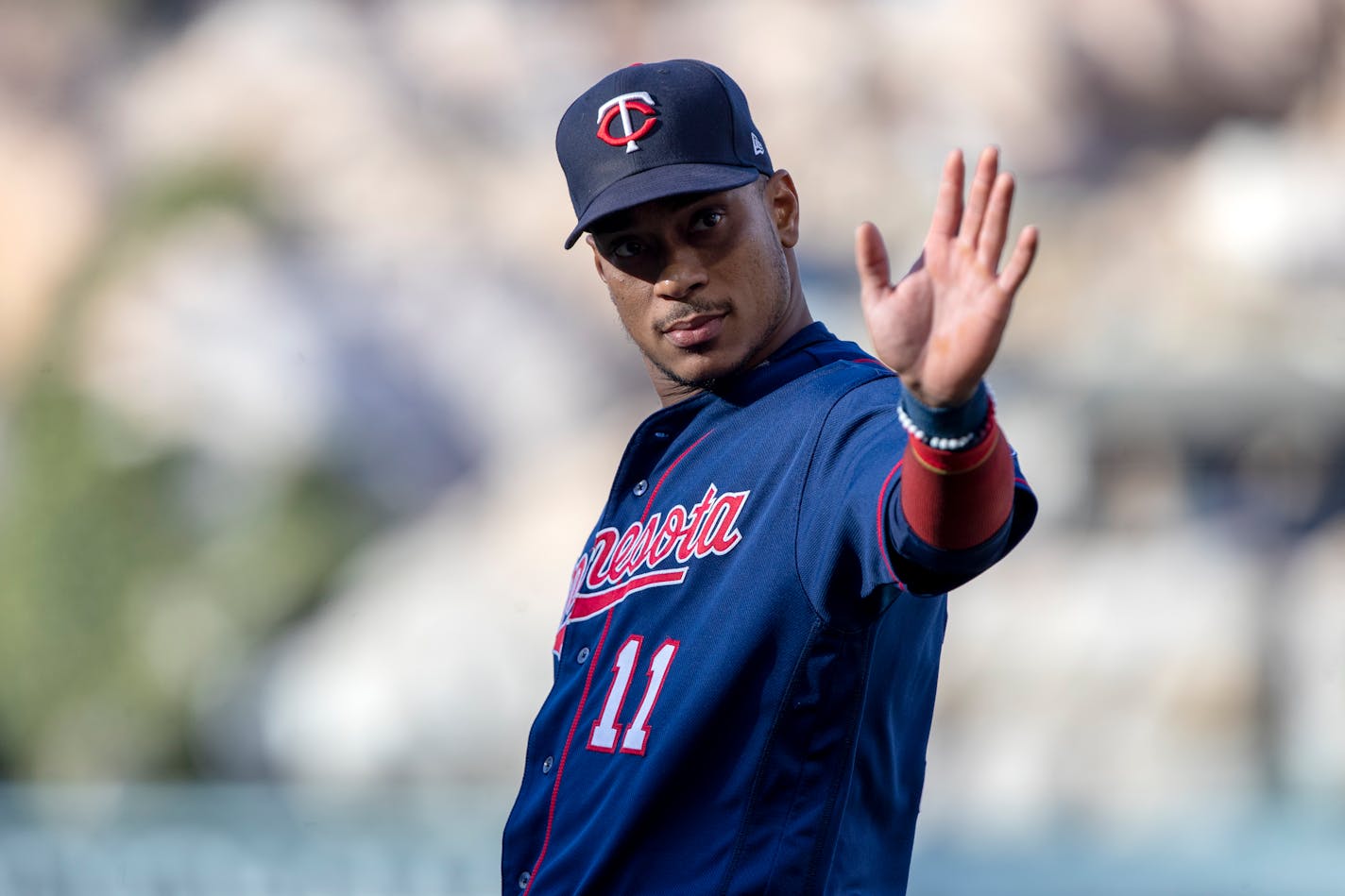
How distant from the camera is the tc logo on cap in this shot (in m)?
1.55

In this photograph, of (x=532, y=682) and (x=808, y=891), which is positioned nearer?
(x=808, y=891)

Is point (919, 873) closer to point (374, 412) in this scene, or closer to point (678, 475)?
point (374, 412)

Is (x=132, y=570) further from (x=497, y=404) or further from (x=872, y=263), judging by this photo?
(x=872, y=263)

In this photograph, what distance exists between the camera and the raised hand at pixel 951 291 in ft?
3.61

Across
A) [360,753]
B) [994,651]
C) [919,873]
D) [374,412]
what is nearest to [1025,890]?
[919,873]

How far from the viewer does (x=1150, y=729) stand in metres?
5.50

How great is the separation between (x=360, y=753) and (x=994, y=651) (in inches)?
98.2

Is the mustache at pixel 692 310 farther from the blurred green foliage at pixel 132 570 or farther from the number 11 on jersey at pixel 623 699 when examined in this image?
the blurred green foliage at pixel 132 570

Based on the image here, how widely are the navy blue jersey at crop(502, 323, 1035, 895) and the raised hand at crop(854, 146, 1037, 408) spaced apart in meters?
0.11

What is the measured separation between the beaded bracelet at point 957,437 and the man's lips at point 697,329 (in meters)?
0.42

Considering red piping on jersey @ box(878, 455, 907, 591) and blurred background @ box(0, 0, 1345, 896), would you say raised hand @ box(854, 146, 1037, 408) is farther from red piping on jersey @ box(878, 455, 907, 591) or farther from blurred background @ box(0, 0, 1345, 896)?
blurred background @ box(0, 0, 1345, 896)

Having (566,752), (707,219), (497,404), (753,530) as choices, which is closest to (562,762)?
(566,752)

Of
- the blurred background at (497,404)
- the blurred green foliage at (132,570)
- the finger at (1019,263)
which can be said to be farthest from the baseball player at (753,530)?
the blurred green foliage at (132,570)

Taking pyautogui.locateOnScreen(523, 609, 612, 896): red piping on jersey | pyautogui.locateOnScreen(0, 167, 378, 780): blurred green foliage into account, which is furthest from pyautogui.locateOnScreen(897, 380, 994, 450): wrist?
pyautogui.locateOnScreen(0, 167, 378, 780): blurred green foliage
